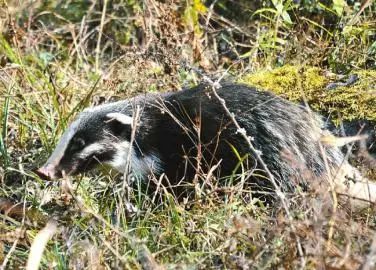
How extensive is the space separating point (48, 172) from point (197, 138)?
967 mm

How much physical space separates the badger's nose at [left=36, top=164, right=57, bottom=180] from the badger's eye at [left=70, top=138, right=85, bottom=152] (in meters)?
0.22

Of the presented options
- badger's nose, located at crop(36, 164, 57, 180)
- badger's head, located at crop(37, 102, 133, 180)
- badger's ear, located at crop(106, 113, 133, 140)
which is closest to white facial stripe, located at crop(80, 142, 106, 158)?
badger's head, located at crop(37, 102, 133, 180)

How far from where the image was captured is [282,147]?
4.77 metres

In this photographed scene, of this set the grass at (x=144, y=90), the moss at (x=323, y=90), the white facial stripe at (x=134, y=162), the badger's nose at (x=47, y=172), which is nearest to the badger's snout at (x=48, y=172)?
the badger's nose at (x=47, y=172)

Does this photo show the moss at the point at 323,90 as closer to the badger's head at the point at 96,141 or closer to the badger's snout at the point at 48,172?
the badger's head at the point at 96,141

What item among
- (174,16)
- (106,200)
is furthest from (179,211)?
(174,16)

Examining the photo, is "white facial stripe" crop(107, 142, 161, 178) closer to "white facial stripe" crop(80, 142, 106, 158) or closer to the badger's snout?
"white facial stripe" crop(80, 142, 106, 158)

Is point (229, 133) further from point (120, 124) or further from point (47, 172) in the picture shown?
point (47, 172)

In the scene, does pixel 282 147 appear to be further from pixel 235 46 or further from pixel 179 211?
pixel 235 46

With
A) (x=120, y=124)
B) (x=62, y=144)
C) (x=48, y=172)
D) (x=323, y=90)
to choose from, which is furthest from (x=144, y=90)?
(x=323, y=90)

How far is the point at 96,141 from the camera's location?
5.11 metres

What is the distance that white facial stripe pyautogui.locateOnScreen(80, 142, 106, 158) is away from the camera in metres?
5.03

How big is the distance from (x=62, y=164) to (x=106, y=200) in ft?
1.78

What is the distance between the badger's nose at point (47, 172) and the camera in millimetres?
4797
